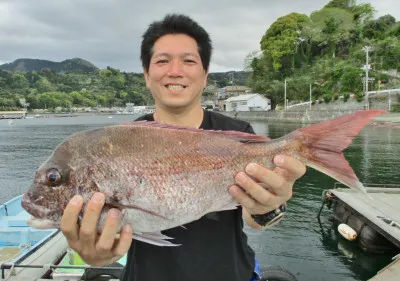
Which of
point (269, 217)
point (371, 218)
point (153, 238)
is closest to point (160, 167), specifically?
point (153, 238)

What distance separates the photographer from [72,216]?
244 centimetres

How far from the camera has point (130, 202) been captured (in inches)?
99.7

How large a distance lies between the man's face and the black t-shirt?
1.16 meters

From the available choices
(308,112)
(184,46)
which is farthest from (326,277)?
(308,112)

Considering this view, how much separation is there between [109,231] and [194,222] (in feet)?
2.73

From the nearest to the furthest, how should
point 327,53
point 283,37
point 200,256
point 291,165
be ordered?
1. point 291,165
2. point 200,256
3. point 327,53
4. point 283,37

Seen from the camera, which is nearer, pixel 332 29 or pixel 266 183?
pixel 266 183

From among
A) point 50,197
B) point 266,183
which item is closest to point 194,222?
point 266,183

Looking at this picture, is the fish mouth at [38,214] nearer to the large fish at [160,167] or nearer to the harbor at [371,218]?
the large fish at [160,167]

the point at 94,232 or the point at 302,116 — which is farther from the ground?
the point at 94,232

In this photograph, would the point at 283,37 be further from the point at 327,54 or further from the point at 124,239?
the point at 124,239

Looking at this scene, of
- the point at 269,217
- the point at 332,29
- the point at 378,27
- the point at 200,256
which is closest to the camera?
the point at 200,256

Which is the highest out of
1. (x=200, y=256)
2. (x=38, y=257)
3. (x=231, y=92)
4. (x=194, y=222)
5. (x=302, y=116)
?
(x=231, y=92)

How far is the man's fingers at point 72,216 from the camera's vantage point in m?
2.41
